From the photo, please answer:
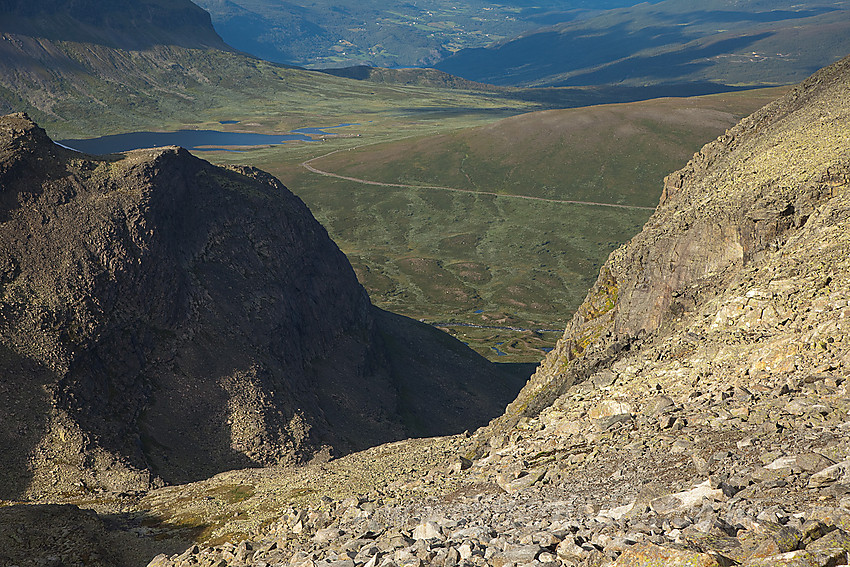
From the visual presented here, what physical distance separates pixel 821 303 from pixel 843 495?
54.4 feet

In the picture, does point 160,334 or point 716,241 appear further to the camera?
point 160,334

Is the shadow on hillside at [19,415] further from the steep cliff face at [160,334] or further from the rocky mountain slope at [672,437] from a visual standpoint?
the rocky mountain slope at [672,437]

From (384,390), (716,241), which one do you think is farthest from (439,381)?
(716,241)

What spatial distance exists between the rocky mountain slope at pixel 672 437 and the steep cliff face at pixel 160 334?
11549mm

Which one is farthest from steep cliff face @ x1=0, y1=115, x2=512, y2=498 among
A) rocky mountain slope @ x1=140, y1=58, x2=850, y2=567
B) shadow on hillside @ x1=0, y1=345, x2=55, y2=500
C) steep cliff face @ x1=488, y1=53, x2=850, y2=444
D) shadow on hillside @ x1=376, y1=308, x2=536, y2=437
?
steep cliff face @ x1=488, y1=53, x2=850, y2=444

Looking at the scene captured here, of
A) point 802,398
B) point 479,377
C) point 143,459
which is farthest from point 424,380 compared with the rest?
point 802,398

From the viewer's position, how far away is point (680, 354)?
133ft

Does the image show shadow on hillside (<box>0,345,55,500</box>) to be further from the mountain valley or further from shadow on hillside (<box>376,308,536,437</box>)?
shadow on hillside (<box>376,308,536,437</box>)

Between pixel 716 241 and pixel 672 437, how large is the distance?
2272 cm

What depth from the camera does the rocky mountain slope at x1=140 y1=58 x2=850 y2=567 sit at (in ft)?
73.9

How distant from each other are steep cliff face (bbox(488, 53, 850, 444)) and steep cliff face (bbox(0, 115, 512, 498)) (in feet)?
113

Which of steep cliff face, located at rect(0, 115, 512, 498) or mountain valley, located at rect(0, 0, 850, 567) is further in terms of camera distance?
steep cliff face, located at rect(0, 115, 512, 498)

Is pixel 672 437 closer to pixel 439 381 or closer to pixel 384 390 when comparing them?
pixel 384 390

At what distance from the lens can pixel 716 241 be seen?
51094 mm
